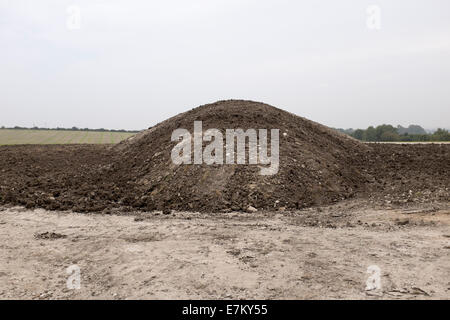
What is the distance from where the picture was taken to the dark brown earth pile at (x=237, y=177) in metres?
8.90

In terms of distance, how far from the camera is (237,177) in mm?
9414

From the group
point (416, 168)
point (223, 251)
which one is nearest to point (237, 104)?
point (416, 168)

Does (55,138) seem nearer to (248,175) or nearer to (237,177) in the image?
(237,177)

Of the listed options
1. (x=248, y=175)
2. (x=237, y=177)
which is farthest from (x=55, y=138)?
(x=248, y=175)

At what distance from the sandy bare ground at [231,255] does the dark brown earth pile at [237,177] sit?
971 mm

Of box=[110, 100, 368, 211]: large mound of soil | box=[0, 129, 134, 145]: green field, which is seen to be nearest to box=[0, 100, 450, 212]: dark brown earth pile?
box=[110, 100, 368, 211]: large mound of soil

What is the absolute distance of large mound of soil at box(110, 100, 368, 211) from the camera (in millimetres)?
8844

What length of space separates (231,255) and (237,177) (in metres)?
4.24

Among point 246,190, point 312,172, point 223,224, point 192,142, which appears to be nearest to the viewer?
point 223,224

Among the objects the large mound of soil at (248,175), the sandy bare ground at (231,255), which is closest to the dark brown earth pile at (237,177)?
the large mound of soil at (248,175)

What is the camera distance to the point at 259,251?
5449 mm
